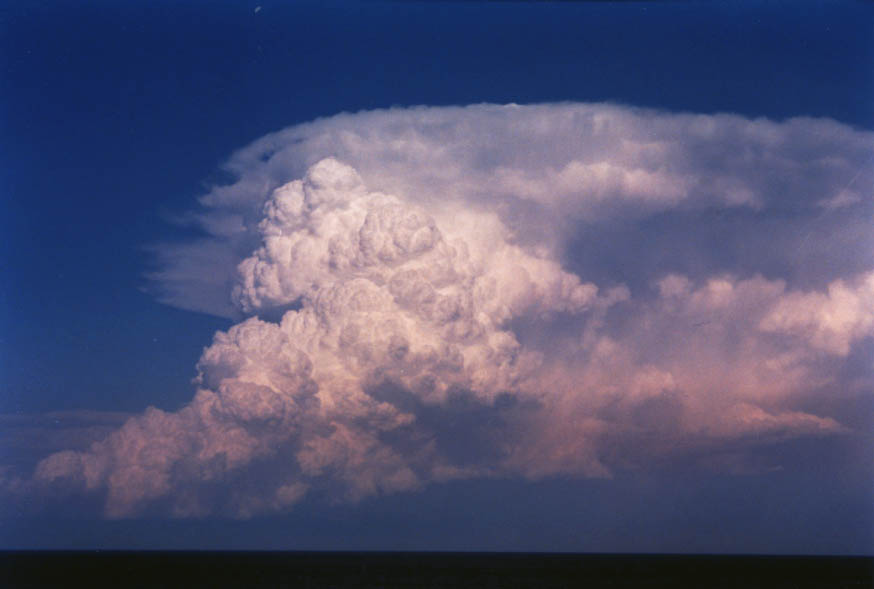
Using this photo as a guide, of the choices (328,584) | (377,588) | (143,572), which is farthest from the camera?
(143,572)

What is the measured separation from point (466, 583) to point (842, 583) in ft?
88.9

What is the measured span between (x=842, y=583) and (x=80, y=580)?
2189 inches

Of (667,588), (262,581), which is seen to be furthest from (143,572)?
(667,588)

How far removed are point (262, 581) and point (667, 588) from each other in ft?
92.5

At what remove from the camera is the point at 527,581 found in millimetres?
68750

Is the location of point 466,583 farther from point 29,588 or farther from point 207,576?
point 29,588

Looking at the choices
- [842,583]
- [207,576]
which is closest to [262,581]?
[207,576]

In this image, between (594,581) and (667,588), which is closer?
(667,588)

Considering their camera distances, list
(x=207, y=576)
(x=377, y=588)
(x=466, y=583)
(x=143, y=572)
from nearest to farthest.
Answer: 1. (x=377, y=588)
2. (x=466, y=583)
3. (x=207, y=576)
4. (x=143, y=572)

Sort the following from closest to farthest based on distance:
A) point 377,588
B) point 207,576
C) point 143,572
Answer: point 377,588 → point 207,576 → point 143,572

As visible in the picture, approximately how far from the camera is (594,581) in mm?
69438

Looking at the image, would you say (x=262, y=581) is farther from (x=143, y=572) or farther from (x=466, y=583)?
(x=143, y=572)

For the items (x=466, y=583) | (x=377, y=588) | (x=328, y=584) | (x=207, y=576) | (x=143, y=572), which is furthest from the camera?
(x=143, y=572)

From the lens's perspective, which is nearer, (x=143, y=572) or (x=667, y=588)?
(x=667, y=588)
